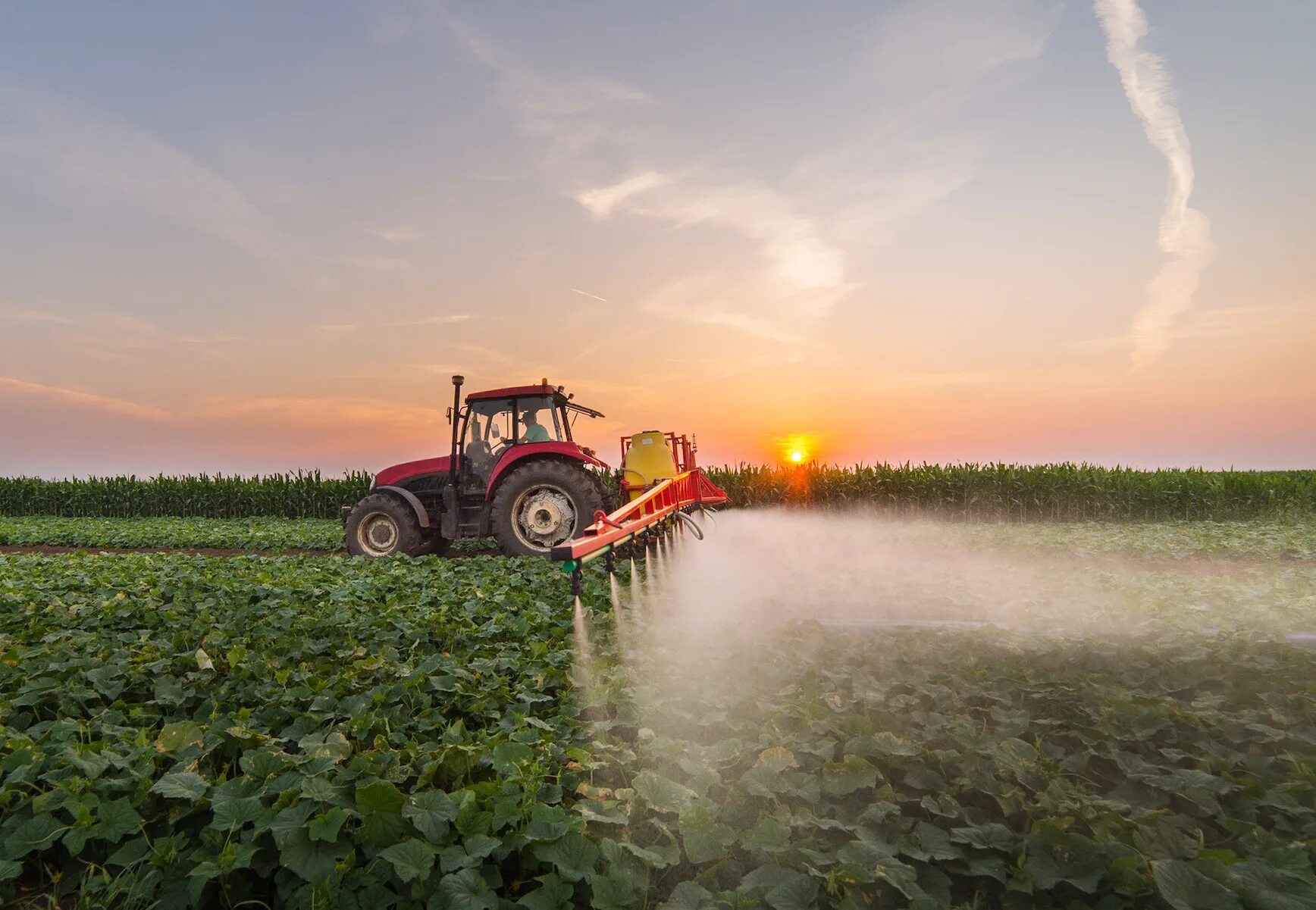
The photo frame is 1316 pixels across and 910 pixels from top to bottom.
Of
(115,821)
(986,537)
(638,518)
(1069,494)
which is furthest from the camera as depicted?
(1069,494)

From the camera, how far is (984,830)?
8.50ft

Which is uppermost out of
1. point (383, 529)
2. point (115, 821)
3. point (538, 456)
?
point (538, 456)

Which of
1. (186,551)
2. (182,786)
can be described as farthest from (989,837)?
(186,551)

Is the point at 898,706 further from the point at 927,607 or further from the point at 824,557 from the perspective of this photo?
the point at 824,557

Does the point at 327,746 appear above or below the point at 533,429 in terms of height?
below

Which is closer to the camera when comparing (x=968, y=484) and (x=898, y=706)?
(x=898, y=706)

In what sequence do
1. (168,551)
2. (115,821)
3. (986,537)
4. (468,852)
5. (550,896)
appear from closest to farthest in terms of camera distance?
(550,896)
(468,852)
(115,821)
(168,551)
(986,537)

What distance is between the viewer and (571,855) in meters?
2.38

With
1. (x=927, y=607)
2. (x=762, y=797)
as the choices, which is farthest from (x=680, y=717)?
(x=927, y=607)

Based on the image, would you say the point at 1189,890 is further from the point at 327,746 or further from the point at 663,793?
the point at 327,746

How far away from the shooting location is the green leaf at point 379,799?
255 cm

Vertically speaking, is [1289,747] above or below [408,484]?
below

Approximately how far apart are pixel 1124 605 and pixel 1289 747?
3.04 m

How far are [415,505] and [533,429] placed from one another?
195 cm
